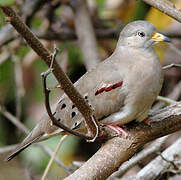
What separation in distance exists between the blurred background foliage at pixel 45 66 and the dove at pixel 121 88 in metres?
1.24

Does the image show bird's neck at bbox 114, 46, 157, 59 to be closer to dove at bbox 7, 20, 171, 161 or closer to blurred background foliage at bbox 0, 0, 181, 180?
dove at bbox 7, 20, 171, 161

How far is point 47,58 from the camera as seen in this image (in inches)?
75.5

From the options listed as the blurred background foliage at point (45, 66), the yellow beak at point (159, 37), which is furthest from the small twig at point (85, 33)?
the yellow beak at point (159, 37)

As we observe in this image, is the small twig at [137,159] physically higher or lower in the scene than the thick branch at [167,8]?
lower

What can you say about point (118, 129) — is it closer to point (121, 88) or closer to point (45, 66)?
point (121, 88)

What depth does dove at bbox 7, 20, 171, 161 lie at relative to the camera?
289cm

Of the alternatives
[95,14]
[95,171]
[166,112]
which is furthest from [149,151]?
[95,14]

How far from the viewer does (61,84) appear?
2.08 meters

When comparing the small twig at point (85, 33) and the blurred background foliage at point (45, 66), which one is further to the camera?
the blurred background foliage at point (45, 66)

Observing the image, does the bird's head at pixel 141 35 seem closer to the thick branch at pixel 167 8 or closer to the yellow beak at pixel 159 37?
the yellow beak at pixel 159 37

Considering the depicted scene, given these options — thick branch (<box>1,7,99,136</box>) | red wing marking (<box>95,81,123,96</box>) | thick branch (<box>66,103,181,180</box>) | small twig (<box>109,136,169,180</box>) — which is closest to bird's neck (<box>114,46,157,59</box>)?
red wing marking (<box>95,81,123,96</box>)

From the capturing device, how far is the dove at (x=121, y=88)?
9.48 feet

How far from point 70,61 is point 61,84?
258cm

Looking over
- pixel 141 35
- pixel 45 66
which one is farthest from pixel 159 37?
pixel 45 66
